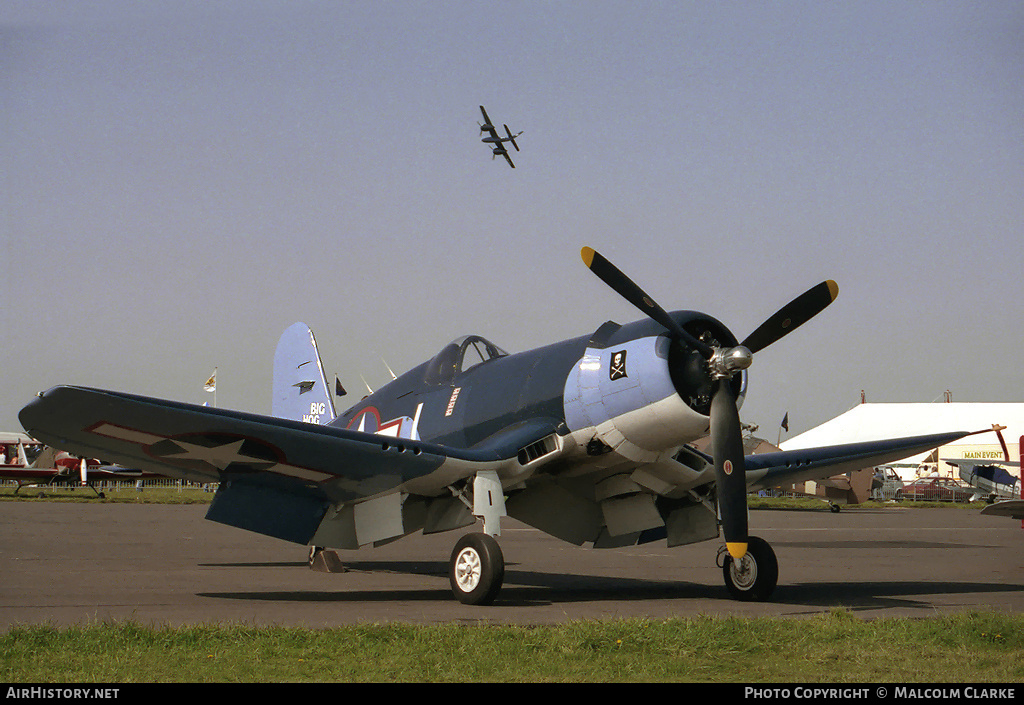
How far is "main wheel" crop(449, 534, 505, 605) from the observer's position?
358 inches

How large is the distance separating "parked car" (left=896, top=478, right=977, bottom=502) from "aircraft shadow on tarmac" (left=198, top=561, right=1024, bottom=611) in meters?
45.6

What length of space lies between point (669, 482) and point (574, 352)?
6.26 feet

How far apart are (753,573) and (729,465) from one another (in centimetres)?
128

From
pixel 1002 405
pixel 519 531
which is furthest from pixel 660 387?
pixel 1002 405

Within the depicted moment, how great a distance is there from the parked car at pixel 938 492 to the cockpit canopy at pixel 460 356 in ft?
158

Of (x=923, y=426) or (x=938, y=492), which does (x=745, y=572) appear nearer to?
(x=938, y=492)

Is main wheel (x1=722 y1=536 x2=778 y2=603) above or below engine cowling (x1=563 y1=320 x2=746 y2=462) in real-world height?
below

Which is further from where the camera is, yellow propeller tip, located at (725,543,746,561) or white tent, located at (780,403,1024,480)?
white tent, located at (780,403,1024,480)

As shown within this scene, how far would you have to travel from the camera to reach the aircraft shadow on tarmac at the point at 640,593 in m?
9.62

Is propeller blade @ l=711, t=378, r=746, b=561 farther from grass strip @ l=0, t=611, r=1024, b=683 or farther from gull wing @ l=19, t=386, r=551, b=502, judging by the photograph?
grass strip @ l=0, t=611, r=1024, b=683

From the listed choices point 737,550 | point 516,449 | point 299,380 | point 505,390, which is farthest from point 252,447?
point 299,380

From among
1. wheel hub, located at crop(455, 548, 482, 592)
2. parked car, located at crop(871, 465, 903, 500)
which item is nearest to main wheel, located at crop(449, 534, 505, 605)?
wheel hub, located at crop(455, 548, 482, 592)

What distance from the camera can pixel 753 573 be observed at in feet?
31.6
